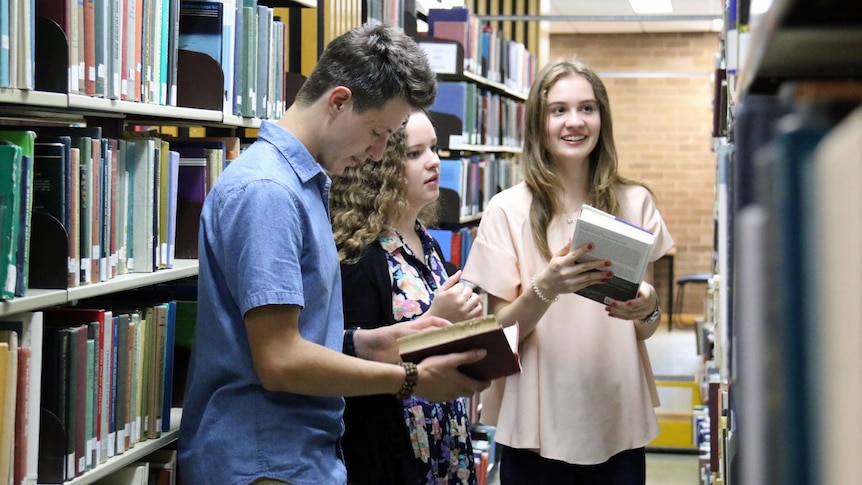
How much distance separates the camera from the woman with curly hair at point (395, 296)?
6.93ft

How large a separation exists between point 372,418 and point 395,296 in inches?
11.1

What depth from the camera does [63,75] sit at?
162 centimetres

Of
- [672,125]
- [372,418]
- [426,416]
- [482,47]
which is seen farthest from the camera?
[672,125]

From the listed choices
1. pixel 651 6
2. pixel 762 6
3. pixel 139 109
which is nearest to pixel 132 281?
pixel 139 109

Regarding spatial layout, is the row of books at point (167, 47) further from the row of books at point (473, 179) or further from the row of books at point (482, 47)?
the row of books at point (482, 47)

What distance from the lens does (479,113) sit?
5.41m

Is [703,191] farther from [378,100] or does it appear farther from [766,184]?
[766,184]

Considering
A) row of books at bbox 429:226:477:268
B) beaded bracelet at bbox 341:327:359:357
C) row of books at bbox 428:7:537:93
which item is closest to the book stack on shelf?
beaded bracelet at bbox 341:327:359:357

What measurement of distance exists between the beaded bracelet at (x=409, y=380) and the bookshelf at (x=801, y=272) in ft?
4.03

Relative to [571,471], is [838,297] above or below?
above

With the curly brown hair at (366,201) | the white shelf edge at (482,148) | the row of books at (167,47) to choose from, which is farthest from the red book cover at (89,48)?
the white shelf edge at (482,148)

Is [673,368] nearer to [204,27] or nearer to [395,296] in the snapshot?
[395,296]

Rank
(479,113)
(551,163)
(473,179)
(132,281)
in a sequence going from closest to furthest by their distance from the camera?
(132,281) → (551,163) → (473,179) → (479,113)

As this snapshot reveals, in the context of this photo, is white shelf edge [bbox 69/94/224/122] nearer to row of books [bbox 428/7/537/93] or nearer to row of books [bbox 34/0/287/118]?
row of books [bbox 34/0/287/118]
